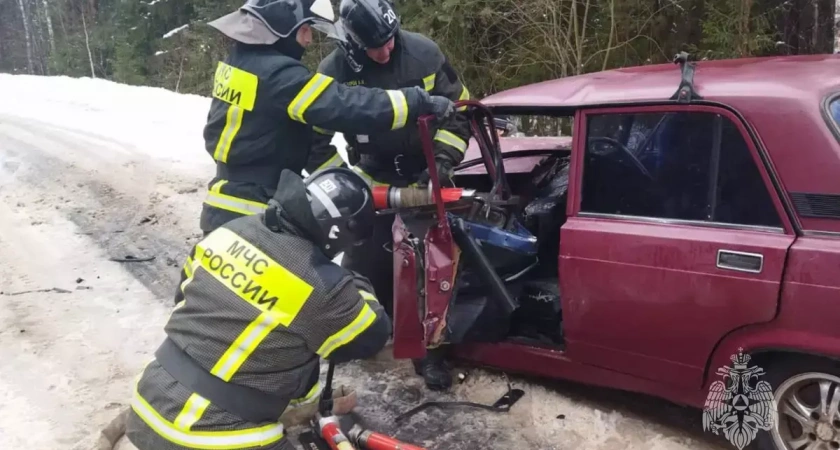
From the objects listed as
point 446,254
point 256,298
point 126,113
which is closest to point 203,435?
point 256,298

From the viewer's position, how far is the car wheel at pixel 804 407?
7.96ft

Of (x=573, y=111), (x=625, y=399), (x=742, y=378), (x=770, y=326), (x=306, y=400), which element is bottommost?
(x=625, y=399)

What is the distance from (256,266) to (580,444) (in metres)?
1.65

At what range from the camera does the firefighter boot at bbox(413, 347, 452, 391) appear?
355 cm

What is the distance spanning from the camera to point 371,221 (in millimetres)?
2533

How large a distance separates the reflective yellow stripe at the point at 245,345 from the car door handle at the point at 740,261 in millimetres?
1582

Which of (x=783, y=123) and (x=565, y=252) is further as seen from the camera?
(x=565, y=252)

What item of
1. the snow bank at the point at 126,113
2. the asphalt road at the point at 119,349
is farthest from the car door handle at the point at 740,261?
the snow bank at the point at 126,113

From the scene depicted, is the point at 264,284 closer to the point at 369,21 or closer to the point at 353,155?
the point at 369,21

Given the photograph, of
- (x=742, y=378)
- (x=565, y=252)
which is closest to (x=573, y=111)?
(x=565, y=252)

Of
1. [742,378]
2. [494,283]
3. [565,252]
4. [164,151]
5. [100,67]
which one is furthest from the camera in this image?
[100,67]

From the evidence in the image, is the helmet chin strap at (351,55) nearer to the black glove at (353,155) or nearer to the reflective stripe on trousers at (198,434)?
the black glove at (353,155)

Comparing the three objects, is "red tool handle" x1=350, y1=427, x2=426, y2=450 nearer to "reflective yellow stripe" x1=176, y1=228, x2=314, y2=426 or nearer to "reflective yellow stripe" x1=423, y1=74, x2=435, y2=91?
"reflective yellow stripe" x1=176, y1=228, x2=314, y2=426

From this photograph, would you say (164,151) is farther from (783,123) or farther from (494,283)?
(783,123)
